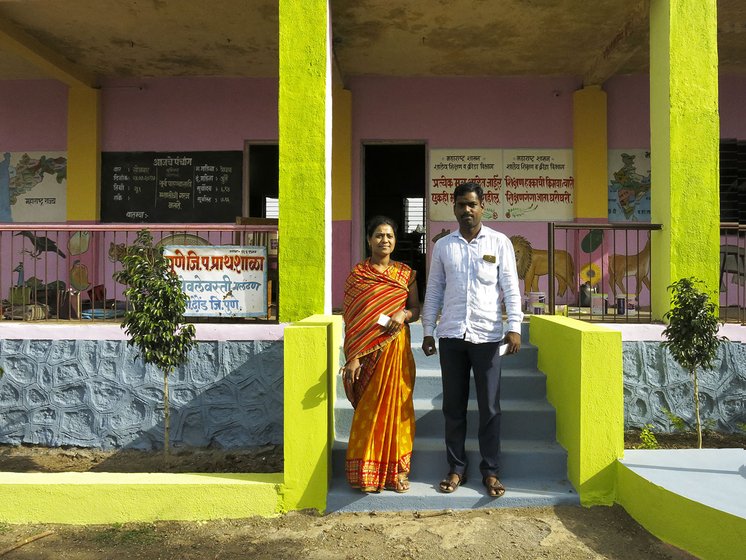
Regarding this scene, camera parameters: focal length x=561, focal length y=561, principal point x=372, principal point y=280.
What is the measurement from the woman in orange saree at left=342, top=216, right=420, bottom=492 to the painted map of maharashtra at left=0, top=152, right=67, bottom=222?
6.47m

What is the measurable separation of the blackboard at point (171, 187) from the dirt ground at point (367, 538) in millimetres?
5147

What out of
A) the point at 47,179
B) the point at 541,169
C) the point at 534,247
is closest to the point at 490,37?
the point at 541,169

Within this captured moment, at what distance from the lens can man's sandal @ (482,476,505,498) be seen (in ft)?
11.3

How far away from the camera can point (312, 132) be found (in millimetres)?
4902

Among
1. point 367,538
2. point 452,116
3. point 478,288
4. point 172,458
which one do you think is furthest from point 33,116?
point 367,538

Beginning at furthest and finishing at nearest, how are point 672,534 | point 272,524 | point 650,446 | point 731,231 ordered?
1. point 731,231
2. point 650,446
3. point 272,524
4. point 672,534

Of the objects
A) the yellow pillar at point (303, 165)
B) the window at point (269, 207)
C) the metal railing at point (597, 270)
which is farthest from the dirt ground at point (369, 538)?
the window at point (269, 207)

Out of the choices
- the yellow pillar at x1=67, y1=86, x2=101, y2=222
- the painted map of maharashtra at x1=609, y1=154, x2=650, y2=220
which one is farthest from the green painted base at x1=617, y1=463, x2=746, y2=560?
the yellow pillar at x1=67, y1=86, x2=101, y2=222

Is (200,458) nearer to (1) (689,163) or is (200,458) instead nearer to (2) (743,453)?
(2) (743,453)

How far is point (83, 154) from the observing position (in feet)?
25.8

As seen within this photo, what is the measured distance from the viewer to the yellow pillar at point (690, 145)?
4.95 meters

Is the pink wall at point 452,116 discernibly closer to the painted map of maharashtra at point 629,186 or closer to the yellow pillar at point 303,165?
the painted map of maharashtra at point 629,186

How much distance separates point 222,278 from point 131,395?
1.44 m

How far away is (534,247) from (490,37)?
9.12 ft
